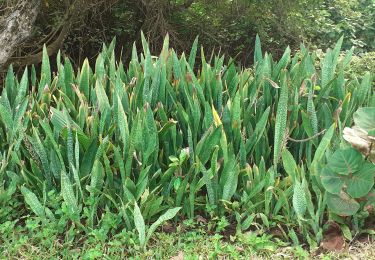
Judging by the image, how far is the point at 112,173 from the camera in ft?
9.25

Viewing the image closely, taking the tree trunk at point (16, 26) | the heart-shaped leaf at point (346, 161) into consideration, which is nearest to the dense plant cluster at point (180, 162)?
the heart-shaped leaf at point (346, 161)

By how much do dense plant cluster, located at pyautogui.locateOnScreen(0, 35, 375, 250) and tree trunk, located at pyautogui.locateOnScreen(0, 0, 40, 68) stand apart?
4.24ft

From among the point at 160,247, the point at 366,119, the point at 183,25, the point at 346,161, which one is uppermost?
the point at 366,119

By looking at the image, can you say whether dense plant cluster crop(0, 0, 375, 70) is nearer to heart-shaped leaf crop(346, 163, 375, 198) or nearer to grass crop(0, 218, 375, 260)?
grass crop(0, 218, 375, 260)

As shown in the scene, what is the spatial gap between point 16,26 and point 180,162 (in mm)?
2443

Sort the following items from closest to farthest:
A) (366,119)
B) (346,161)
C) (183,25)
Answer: (346,161) < (366,119) < (183,25)

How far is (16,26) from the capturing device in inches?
178

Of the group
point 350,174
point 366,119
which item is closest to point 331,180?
point 350,174

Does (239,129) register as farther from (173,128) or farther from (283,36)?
(283,36)

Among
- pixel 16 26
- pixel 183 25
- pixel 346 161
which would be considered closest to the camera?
pixel 346 161

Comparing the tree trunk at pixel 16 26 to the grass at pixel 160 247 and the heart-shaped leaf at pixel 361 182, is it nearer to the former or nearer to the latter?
the grass at pixel 160 247

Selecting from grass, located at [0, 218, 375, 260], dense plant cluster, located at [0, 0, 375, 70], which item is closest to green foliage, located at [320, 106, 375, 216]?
grass, located at [0, 218, 375, 260]

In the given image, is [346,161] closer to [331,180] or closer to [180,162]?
[331,180]

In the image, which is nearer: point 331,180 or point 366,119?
point 331,180
